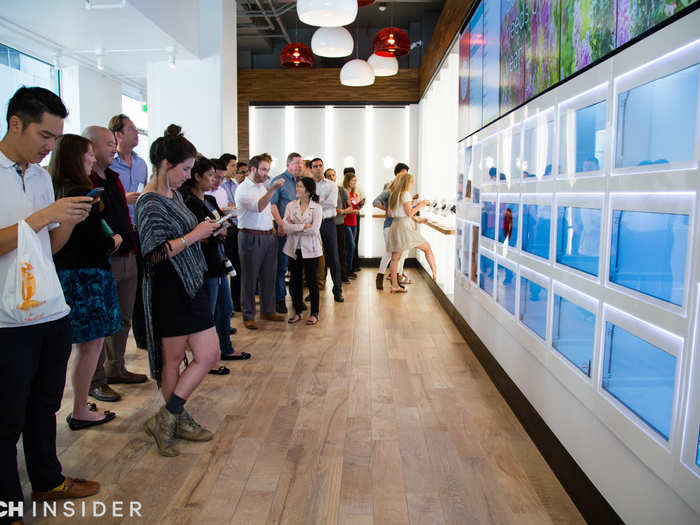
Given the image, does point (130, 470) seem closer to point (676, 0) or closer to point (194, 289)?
point (194, 289)

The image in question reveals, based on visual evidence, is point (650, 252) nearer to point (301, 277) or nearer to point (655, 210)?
point (655, 210)

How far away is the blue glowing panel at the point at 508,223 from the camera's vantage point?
3.49m

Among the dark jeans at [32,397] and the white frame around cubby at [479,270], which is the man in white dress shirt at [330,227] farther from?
the dark jeans at [32,397]

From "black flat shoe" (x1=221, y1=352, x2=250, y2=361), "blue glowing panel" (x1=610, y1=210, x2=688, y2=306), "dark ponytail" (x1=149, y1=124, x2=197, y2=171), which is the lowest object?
"black flat shoe" (x1=221, y1=352, x2=250, y2=361)

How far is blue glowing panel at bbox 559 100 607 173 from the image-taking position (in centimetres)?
222

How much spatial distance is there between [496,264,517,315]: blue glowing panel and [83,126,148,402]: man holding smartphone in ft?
8.02

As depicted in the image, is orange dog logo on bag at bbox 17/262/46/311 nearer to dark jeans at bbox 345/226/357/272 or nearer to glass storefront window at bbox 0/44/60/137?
glass storefront window at bbox 0/44/60/137

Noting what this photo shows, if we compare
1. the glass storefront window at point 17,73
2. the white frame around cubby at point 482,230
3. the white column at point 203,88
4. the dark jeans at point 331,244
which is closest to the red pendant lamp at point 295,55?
the white column at point 203,88

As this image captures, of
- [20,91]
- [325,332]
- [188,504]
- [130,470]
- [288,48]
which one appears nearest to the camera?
[20,91]

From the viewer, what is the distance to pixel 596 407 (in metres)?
2.16

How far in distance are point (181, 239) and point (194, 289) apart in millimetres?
261

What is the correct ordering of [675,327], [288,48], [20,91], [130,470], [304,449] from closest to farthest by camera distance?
1. [675,327]
2. [20,91]
3. [130,470]
4. [304,449]
5. [288,48]

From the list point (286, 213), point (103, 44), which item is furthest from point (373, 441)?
point (103, 44)

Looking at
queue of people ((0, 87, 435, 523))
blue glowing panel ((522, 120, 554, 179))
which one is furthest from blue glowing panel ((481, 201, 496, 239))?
queue of people ((0, 87, 435, 523))
